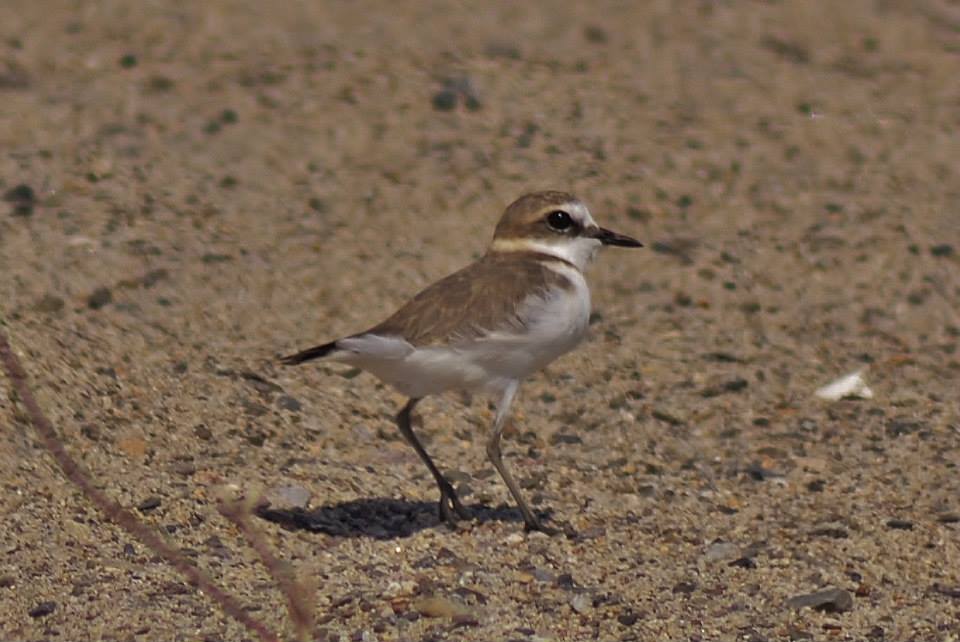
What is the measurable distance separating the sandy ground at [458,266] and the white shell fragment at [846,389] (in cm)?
8

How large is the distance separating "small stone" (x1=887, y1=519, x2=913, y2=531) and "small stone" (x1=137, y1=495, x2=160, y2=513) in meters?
2.56

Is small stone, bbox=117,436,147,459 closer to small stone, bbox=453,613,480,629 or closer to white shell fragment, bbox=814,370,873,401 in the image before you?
small stone, bbox=453,613,480,629

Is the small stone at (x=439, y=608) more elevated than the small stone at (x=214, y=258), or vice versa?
the small stone at (x=439, y=608)

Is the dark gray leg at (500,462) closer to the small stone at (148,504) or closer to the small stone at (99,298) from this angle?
the small stone at (148,504)

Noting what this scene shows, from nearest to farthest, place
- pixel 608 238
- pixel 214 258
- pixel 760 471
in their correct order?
pixel 608 238
pixel 760 471
pixel 214 258

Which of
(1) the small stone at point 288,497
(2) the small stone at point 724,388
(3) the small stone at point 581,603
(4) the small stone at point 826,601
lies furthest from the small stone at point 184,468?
(2) the small stone at point 724,388

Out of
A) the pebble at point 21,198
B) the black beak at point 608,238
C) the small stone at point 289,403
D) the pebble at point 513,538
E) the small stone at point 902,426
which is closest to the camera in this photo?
the pebble at point 513,538

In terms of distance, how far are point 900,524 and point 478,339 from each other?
1694mm

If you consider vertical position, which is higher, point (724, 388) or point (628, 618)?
point (628, 618)

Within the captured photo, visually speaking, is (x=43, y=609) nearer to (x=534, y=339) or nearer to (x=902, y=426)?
(x=534, y=339)

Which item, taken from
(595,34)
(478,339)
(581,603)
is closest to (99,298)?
(478,339)

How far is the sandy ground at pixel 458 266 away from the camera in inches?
206

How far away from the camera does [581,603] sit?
201 inches

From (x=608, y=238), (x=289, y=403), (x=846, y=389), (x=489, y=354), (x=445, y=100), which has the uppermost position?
(x=608, y=238)
